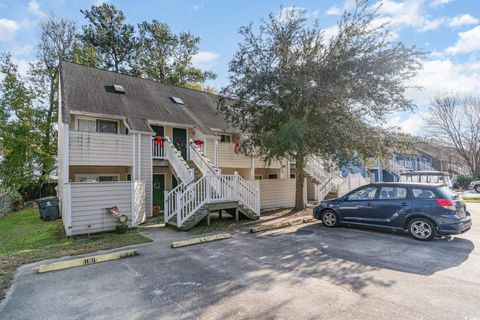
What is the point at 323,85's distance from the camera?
34.8 ft

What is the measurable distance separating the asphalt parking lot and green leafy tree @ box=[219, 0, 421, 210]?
4.90 metres

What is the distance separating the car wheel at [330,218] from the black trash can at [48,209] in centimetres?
1274

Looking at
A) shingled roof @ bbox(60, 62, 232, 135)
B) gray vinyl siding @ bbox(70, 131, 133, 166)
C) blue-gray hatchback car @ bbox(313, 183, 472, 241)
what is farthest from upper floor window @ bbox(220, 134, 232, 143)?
blue-gray hatchback car @ bbox(313, 183, 472, 241)

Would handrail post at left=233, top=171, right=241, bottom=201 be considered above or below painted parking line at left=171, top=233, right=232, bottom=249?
above

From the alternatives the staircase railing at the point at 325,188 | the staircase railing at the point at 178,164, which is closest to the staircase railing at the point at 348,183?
the staircase railing at the point at 325,188

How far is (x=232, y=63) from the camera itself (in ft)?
39.6

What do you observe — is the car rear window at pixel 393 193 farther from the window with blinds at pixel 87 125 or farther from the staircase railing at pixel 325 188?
the window with blinds at pixel 87 125

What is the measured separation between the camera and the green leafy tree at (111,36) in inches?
1062

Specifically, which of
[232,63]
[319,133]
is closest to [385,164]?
[319,133]

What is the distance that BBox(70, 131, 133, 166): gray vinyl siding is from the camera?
1073cm

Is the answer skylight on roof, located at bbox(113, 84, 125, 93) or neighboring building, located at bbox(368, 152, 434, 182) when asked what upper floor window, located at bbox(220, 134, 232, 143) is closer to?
skylight on roof, located at bbox(113, 84, 125, 93)

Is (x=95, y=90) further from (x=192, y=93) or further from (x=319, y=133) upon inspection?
(x=319, y=133)

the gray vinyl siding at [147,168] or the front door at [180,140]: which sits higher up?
the front door at [180,140]

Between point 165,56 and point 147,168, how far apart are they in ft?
68.1
